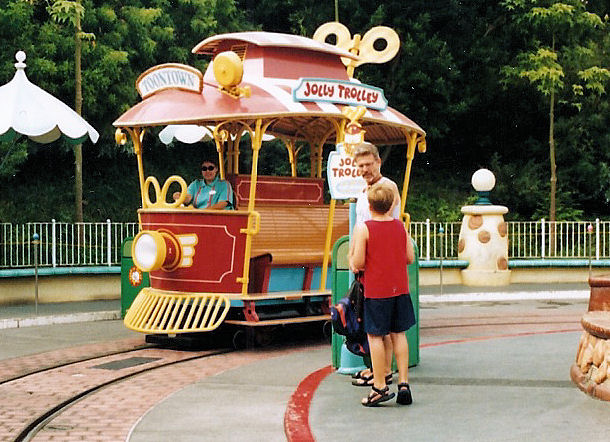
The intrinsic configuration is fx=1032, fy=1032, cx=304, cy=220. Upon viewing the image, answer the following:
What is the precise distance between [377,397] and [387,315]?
62 centimetres

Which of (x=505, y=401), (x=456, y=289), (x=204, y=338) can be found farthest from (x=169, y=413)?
(x=456, y=289)

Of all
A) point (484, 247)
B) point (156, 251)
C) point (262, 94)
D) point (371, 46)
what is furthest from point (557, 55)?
point (156, 251)

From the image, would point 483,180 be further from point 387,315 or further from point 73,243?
point 387,315

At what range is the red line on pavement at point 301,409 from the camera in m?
6.78

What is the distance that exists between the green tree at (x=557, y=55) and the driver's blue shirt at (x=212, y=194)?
59.3 ft

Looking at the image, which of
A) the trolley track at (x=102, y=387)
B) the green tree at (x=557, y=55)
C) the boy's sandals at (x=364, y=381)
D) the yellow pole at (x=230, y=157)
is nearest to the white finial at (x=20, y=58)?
the yellow pole at (x=230, y=157)

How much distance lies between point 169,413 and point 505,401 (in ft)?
8.30

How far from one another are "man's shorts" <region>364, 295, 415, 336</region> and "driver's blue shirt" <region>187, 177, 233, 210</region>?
4.75 meters

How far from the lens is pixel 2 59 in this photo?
24141 millimetres

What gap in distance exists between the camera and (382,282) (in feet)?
25.6

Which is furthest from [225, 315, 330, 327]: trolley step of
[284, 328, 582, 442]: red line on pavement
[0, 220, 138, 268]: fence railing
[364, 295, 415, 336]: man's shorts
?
[0, 220, 138, 268]: fence railing

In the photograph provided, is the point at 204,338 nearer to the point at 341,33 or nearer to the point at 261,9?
the point at 341,33

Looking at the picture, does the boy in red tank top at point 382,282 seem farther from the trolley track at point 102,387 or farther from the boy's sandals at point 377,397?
the trolley track at point 102,387

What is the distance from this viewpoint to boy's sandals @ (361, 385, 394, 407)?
770cm
